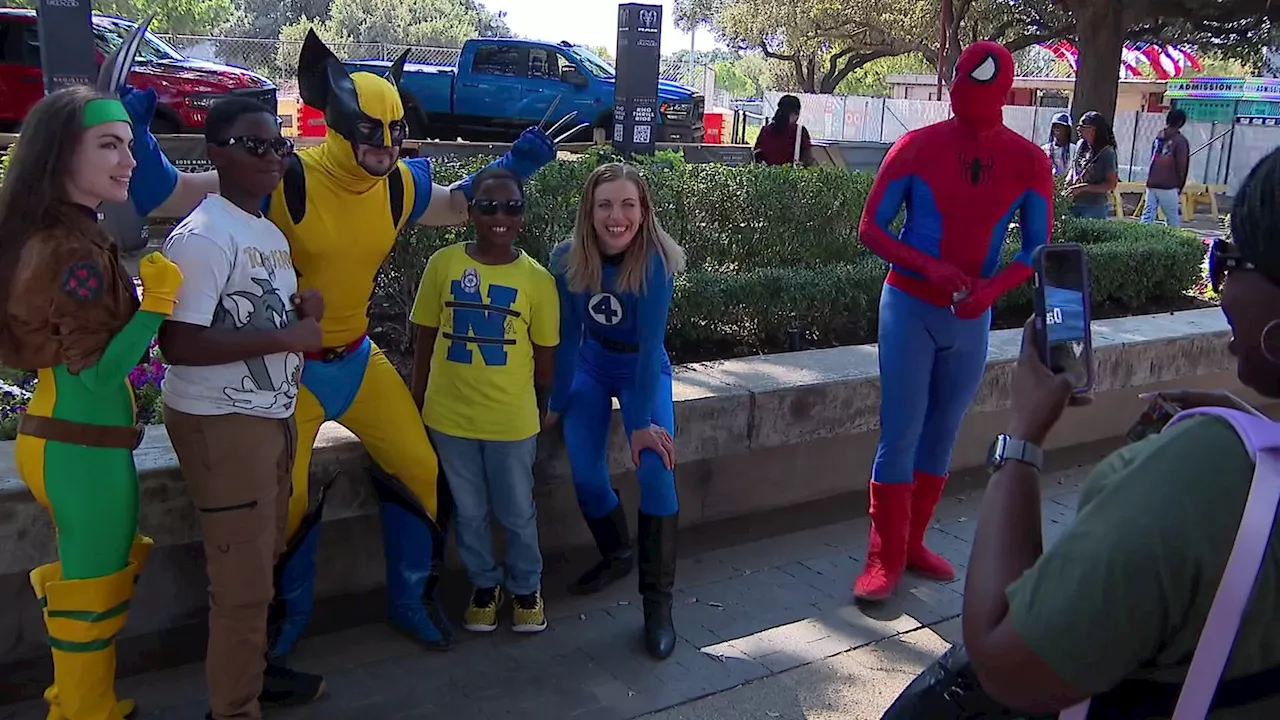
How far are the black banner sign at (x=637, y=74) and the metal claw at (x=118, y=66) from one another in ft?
21.7

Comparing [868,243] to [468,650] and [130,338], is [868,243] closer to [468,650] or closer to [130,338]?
[468,650]

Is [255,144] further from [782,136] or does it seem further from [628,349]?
[782,136]

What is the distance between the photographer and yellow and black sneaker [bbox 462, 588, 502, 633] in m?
3.76

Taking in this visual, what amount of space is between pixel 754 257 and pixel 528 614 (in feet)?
10.9

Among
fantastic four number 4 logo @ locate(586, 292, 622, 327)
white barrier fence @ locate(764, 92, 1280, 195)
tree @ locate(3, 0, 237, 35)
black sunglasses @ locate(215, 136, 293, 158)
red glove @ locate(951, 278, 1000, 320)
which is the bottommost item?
fantastic four number 4 logo @ locate(586, 292, 622, 327)

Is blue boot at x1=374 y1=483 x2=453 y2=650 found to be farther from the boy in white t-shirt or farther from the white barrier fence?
the white barrier fence

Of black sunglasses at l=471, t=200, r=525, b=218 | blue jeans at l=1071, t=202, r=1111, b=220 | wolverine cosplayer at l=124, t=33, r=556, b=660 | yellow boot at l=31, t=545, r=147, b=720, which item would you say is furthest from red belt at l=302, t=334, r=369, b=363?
blue jeans at l=1071, t=202, r=1111, b=220

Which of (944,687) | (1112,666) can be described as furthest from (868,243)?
(1112,666)

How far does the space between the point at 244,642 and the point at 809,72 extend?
44.0 m

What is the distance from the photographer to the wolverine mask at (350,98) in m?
3.20

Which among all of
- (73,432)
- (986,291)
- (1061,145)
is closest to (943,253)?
(986,291)

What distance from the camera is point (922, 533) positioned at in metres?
4.43

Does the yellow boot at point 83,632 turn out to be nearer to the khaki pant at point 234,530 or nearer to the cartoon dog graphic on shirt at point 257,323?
the khaki pant at point 234,530

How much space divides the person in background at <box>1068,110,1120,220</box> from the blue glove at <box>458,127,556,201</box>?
6.55m
